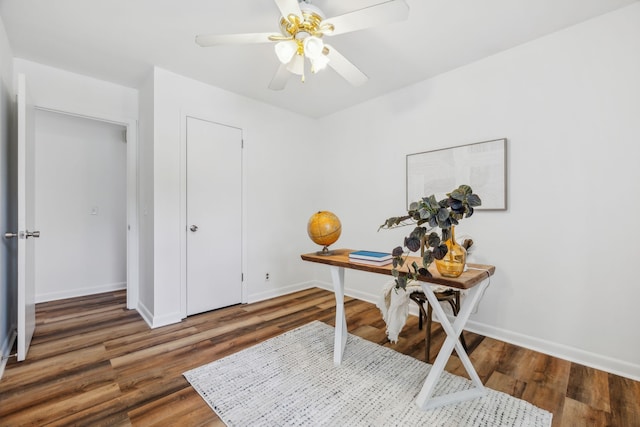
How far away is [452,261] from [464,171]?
4.81ft

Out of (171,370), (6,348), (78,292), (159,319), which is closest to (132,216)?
(159,319)

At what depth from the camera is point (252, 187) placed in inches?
133

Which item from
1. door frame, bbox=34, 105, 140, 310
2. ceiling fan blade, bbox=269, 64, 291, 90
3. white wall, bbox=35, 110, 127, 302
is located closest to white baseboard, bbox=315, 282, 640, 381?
ceiling fan blade, bbox=269, 64, 291, 90

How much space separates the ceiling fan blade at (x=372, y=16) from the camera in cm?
136

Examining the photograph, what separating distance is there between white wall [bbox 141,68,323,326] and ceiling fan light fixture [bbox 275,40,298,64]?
5.34 feet

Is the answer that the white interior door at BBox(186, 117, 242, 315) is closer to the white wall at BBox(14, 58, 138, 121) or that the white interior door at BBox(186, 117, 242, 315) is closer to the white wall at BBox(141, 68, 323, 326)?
the white wall at BBox(141, 68, 323, 326)

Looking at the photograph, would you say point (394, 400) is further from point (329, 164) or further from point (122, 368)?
point (329, 164)

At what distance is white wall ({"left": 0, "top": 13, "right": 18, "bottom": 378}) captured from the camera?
200cm

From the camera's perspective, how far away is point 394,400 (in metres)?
1.61

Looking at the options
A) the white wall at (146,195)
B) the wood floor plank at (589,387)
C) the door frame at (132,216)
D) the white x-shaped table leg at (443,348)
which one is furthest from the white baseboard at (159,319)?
the wood floor plank at (589,387)

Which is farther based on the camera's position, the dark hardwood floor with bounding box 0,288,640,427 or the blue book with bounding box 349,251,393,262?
the blue book with bounding box 349,251,393,262

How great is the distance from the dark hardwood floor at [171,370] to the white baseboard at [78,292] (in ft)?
1.72

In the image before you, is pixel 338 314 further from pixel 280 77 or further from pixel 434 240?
pixel 280 77

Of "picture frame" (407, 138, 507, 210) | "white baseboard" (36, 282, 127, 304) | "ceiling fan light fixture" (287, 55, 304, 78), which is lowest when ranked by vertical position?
"white baseboard" (36, 282, 127, 304)
